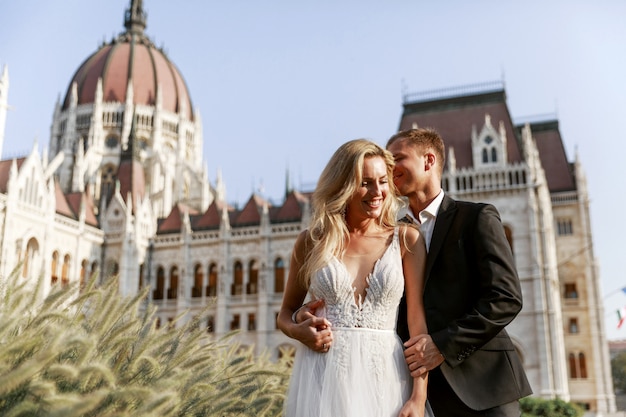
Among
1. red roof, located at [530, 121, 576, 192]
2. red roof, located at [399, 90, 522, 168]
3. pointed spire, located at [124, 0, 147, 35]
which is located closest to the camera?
red roof, located at [399, 90, 522, 168]

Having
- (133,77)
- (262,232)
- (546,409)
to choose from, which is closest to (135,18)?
(133,77)

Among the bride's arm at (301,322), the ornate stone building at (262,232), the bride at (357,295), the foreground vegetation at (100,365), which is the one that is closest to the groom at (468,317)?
the bride at (357,295)

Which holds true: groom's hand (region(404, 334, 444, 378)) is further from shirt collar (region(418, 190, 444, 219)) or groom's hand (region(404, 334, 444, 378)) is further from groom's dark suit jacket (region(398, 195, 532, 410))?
shirt collar (region(418, 190, 444, 219))

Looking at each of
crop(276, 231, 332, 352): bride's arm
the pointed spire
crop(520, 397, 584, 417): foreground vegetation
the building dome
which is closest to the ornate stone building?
the building dome

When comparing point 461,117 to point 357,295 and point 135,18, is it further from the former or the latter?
point 135,18

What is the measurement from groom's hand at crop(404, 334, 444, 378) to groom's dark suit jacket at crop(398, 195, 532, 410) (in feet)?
0.13

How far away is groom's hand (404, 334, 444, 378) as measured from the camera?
3.29m

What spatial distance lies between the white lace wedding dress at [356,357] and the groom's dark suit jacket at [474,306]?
0.23 metres

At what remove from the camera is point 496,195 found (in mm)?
31078

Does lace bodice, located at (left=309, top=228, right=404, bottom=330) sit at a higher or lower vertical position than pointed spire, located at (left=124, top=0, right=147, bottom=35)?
lower

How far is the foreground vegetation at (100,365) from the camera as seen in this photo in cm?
311

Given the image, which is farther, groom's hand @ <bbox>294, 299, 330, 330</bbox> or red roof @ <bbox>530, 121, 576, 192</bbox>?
red roof @ <bbox>530, 121, 576, 192</bbox>

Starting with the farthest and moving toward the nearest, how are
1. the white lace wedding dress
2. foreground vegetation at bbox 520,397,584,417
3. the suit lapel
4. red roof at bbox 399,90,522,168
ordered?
red roof at bbox 399,90,522,168 → foreground vegetation at bbox 520,397,584,417 → the suit lapel → the white lace wedding dress

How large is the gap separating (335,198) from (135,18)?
65978mm
